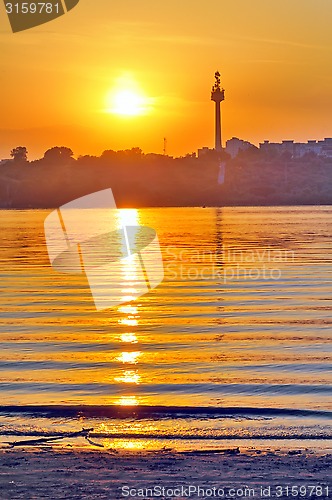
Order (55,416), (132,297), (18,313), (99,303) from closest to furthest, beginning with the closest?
(55,416) < (18,313) < (99,303) < (132,297)

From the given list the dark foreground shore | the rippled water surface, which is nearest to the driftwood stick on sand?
the dark foreground shore

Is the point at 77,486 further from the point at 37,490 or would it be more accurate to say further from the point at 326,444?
the point at 326,444

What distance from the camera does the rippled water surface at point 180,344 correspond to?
45.4 ft

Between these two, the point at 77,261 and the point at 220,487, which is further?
the point at 77,261

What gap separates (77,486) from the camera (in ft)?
28.6

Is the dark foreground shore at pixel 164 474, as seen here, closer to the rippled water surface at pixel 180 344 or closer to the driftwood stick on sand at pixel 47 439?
the driftwood stick on sand at pixel 47 439

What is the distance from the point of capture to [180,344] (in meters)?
19.3

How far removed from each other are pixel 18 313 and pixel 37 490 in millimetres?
16646

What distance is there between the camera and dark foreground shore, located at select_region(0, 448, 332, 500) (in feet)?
27.9

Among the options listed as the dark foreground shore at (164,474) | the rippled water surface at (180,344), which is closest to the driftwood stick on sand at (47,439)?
the dark foreground shore at (164,474)

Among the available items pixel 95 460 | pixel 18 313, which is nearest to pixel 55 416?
pixel 95 460

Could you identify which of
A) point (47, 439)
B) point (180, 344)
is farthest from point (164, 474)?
point (180, 344)

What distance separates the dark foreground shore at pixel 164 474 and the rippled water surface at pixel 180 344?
1.68 meters

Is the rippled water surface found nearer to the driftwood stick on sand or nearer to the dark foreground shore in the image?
the driftwood stick on sand
